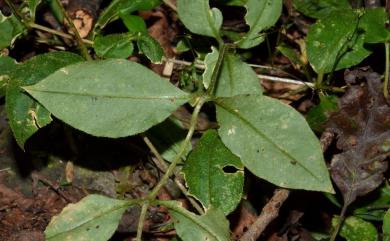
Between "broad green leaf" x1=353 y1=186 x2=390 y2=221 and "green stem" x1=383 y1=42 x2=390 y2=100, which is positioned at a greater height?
"green stem" x1=383 y1=42 x2=390 y2=100

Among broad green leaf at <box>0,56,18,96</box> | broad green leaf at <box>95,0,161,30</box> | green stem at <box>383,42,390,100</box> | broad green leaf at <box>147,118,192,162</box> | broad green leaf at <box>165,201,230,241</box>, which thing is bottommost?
broad green leaf at <box>147,118,192,162</box>

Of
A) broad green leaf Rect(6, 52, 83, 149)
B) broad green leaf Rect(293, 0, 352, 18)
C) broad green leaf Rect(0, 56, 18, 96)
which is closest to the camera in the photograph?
broad green leaf Rect(6, 52, 83, 149)

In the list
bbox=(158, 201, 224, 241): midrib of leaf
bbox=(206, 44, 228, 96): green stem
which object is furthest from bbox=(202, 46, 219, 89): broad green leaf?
bbox=(158, 201, 224, 241): midrib of leaf

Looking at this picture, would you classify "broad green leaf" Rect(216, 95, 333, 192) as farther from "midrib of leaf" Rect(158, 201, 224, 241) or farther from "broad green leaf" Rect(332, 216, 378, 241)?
"broad green leaf" Rect(332, 216, 378, 241)

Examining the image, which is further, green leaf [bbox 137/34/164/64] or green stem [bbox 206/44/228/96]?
green leaf [bbox 137/34/164/64]

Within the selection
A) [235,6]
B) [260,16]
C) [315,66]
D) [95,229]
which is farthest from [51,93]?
[235,6]

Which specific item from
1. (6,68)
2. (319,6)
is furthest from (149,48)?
(319,6)

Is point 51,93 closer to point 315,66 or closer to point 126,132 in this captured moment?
point 126,132
